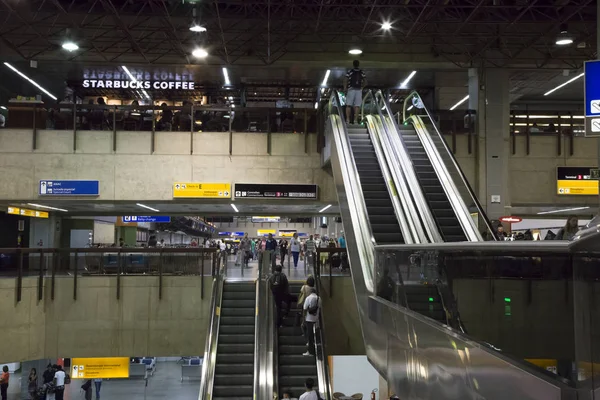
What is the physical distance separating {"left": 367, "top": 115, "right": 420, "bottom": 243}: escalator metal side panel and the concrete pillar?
455 cm

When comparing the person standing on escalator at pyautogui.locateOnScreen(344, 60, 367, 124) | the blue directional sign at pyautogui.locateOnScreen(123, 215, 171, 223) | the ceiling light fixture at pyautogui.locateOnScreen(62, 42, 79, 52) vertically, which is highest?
the ceiling light fixture at pyautogui.locateOnScreen(62, 42, 79, 52)

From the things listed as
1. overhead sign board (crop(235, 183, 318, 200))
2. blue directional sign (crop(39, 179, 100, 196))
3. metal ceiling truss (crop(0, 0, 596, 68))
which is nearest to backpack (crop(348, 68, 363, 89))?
metal ceiling truss (crop(0, 0, 596, 68))

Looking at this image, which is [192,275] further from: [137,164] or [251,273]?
[137,164]

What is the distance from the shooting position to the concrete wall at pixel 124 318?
1469 centimetres

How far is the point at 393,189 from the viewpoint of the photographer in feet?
37.7

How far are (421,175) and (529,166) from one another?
6.25 meters

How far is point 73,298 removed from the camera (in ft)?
48.5

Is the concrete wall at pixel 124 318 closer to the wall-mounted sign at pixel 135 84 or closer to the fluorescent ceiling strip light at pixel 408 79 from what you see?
the wall-mounted sign at pixel 135 84

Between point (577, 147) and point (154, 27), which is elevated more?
point (154, 27)

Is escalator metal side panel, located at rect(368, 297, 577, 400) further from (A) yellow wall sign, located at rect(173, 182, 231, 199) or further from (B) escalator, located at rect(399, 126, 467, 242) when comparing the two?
(A) yellow wall sign, located at rect(173, 182, 231, 199)

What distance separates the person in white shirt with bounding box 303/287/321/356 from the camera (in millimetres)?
11328

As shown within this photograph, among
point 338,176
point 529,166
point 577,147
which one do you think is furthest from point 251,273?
point 577,147

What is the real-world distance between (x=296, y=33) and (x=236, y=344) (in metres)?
9.47

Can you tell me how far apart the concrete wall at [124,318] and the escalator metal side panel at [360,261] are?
4.91 meters
